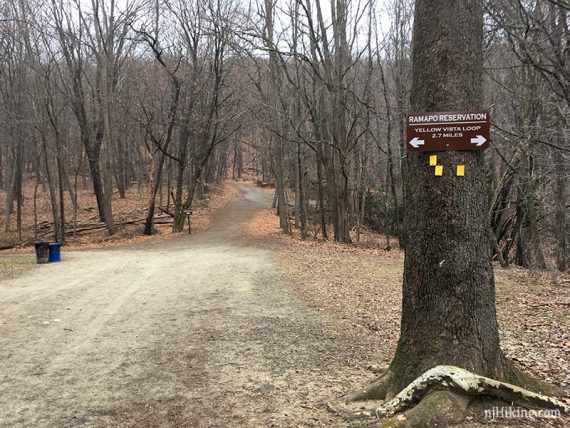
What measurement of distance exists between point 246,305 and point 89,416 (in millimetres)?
4047

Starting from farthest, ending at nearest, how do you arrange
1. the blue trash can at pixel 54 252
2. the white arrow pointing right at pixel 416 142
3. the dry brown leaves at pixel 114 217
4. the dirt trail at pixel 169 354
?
the dry brown leaves at pixel 114 217
the blue trash can at pixel 54 252
the dirt trail at pixel 169 354
the white arrow pointing right at pixel 416 142

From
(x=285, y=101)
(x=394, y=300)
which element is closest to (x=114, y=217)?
(x=285, y=101)

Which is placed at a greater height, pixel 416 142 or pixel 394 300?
pixel 416 142

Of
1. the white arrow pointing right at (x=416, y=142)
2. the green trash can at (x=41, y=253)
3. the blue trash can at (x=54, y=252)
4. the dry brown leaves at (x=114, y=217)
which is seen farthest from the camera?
the dry brown leaves at (x=114, y=217)

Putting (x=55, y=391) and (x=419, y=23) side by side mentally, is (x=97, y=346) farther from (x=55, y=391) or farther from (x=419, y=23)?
(x=419, y=23)

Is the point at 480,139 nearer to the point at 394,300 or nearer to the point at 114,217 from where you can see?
the point at 394,300

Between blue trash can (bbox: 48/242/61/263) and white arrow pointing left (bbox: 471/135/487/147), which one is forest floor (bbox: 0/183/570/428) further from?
white arrow pointing left (bbox: 471/135/487/147)

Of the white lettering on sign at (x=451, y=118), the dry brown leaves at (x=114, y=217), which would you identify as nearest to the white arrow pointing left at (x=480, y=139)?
the white lettering on sign at (x=451, y=118)

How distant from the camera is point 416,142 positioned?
142 inches

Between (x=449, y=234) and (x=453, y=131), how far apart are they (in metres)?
0.81

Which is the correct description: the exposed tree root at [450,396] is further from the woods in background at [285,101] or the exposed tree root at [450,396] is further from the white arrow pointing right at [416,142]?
the woods in background at [285,101]

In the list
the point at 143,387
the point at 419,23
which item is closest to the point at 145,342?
the point at 143,387

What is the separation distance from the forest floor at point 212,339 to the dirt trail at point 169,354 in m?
0.02

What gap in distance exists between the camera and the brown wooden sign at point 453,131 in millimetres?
3480
